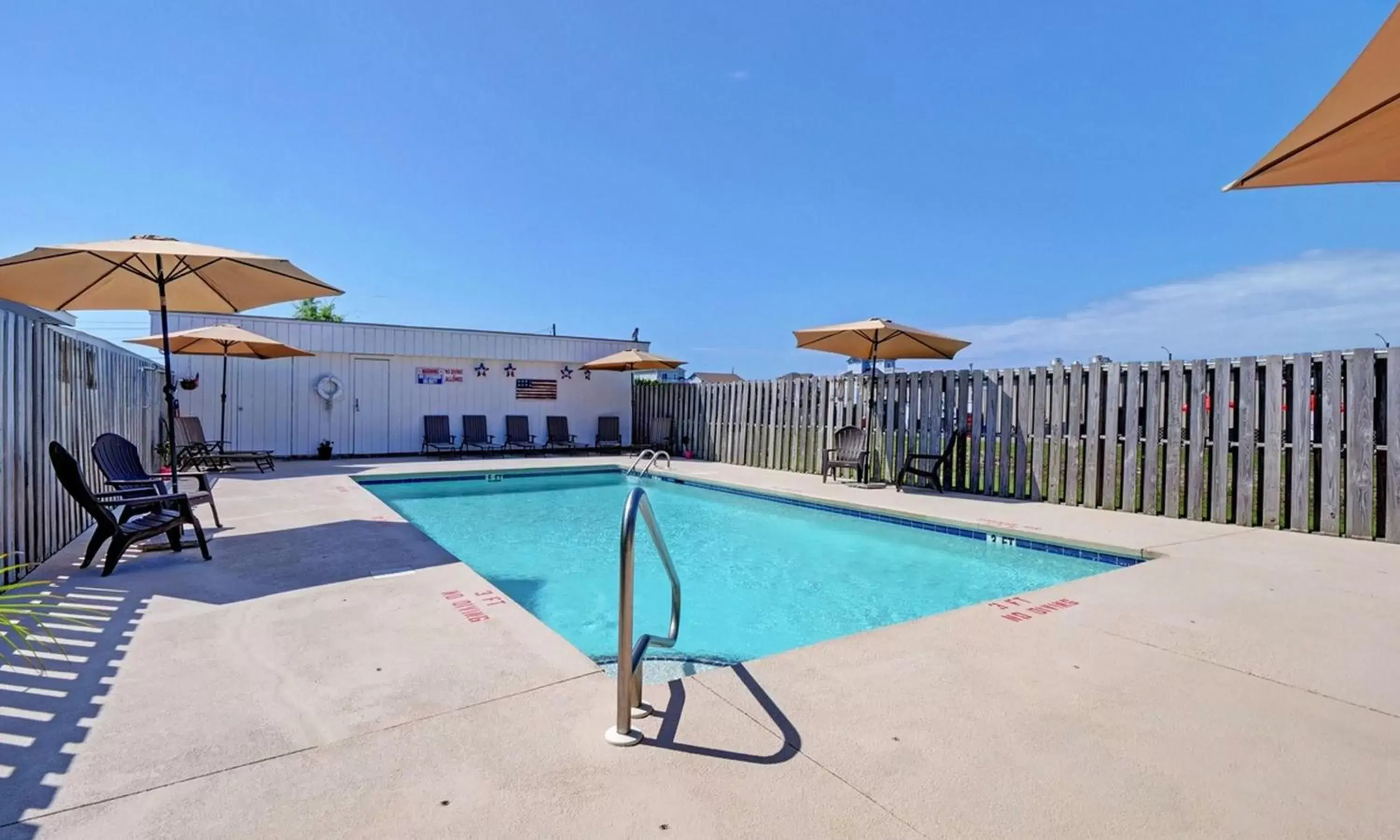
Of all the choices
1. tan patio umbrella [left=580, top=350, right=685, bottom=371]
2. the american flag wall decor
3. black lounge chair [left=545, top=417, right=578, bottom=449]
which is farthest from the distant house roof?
tan patio umbrella [left=580, top=350, right=685, bottom=371]

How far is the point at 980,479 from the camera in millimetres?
8445

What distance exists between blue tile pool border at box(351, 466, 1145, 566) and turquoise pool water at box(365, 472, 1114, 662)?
0.22ft

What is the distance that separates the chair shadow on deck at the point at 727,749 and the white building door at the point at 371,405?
493 inches

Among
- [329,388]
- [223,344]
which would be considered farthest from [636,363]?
[223,344]

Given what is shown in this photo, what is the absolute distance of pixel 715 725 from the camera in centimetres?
211

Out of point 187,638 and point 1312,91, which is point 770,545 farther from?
point 1312,91

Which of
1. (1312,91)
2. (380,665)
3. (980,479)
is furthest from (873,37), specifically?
(380,665)

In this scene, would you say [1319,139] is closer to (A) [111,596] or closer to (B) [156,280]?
(A) [111,596]

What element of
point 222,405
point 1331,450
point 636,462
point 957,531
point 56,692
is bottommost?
point 957,531

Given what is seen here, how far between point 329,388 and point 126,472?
28.1 feet

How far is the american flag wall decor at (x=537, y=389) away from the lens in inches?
573

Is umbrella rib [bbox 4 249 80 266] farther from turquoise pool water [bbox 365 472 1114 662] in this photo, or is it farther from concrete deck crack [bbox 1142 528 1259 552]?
concrete deck crack [bbox 1142 528 1259 552]

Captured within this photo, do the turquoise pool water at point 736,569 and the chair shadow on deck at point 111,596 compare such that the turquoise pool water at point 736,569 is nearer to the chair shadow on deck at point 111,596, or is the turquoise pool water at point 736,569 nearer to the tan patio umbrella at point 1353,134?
the chair shadow on deck at point 111,596

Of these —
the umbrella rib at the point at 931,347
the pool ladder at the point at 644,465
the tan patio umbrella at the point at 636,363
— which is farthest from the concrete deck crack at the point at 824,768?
the tan patio umbrella at the point at 636,363
